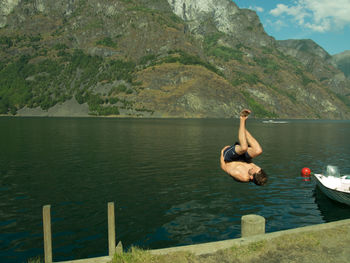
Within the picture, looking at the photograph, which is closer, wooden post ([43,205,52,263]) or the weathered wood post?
wooden post ([43,205,52,263])

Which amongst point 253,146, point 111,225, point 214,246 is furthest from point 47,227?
point 253,146

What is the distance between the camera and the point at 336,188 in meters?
22.5

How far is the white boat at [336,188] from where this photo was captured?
2217 cm

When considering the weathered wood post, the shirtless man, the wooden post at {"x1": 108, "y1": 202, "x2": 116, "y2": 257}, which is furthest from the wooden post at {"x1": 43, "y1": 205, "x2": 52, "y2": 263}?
the weathered wood post

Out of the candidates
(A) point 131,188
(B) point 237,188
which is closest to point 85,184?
(A) point 131,188

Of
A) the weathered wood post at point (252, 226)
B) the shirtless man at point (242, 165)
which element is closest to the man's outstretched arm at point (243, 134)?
the shirtless man at point (242, 165)

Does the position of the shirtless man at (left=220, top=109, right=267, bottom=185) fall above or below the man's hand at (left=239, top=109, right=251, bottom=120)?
below

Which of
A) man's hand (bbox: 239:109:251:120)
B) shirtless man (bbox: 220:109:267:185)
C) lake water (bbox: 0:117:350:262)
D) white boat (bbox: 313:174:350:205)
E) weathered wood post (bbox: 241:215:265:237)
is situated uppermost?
man's hand (bbox: 239:109:251:120)

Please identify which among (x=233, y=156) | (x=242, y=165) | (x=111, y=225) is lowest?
(x=111, y=225)

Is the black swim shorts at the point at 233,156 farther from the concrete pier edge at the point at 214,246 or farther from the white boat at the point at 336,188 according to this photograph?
the white boat at the point at 336,188

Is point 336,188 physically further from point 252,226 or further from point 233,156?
point 233,156

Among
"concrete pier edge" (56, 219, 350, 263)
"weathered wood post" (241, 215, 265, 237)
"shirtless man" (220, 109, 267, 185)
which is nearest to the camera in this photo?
"shirtless man" (220, 109, 267, 185)

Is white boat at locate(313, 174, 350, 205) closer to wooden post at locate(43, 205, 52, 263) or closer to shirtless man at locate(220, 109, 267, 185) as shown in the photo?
shirtless man at locate(220, 109, 267, 185)

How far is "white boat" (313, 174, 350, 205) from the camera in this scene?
873 inches
